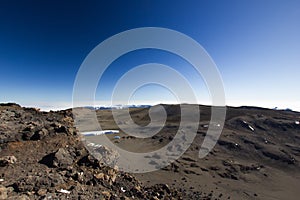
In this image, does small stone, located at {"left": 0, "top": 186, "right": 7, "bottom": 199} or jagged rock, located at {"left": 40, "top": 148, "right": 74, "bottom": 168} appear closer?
small stone, located at {"left": 0, "top": 186, "right": 7, "bottom": 199}

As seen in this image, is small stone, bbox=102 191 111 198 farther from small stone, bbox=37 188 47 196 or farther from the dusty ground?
small stone, bbox=37 188 47 196

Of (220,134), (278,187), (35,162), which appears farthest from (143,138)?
(35,162)

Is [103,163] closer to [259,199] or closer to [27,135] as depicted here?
[27,135]

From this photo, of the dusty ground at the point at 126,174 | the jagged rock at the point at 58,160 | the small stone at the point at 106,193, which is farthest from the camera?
the jagged rock at the point at 58,160

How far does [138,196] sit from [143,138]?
24287 mm

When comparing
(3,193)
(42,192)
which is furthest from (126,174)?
(3,193)

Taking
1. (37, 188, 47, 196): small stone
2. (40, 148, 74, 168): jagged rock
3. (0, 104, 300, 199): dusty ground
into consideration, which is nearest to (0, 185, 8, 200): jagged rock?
(0, 104, 300, 199): dusty ground

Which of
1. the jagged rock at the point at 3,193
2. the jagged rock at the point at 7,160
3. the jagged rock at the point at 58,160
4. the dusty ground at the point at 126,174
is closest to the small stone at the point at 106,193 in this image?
the dusty ground at the point at 126,174

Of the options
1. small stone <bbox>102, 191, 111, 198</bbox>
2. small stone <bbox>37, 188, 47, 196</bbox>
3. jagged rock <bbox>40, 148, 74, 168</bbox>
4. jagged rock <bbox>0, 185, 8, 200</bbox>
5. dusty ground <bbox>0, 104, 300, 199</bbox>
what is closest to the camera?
jagged rock <bbox>0, 185, 8, 200</bbox>

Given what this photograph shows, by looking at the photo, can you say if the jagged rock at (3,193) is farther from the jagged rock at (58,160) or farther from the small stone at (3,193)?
the jagged rock at (58,160)

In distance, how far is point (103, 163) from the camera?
11.5 m

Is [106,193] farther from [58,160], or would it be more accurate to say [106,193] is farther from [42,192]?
[58,160]

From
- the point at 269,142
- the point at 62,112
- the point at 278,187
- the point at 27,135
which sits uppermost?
the point at 62,112

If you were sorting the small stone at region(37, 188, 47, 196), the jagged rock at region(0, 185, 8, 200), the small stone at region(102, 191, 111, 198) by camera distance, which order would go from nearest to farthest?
the jagged rock at region(0, 185, 8, 200) < the small stone at region(37, 188, 47, 196) < the small stone at region(102, 191, 111, 198)
